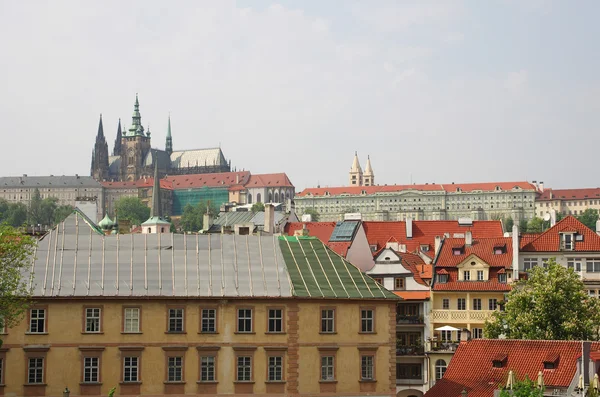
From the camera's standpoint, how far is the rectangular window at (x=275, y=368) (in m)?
48.0

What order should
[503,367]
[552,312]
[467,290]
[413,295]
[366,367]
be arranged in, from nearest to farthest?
[503,367] < [366,367] < [552,312] < [467,290] < [413,295]

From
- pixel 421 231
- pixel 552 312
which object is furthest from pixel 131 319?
pixel 421 231

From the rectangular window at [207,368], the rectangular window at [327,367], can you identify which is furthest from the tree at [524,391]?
the rectangular window at [207,368]

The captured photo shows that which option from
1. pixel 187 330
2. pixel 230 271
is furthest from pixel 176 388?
pixel 230 271

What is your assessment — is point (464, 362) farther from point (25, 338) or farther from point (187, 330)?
point (25, 338)

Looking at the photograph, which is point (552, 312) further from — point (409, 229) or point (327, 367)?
point (409, 229)

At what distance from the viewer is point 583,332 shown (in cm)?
5641

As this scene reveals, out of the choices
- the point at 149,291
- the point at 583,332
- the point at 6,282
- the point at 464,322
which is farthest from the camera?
the point at 464,322

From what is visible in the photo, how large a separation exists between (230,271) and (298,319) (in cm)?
369

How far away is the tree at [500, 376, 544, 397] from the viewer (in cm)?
3991

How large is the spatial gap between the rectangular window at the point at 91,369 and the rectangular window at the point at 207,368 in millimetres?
4194

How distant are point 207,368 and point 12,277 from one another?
8652mm

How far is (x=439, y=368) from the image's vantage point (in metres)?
62.8

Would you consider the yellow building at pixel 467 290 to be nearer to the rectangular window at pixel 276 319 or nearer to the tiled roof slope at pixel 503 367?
the tiled roof slope at pixel 503 367
